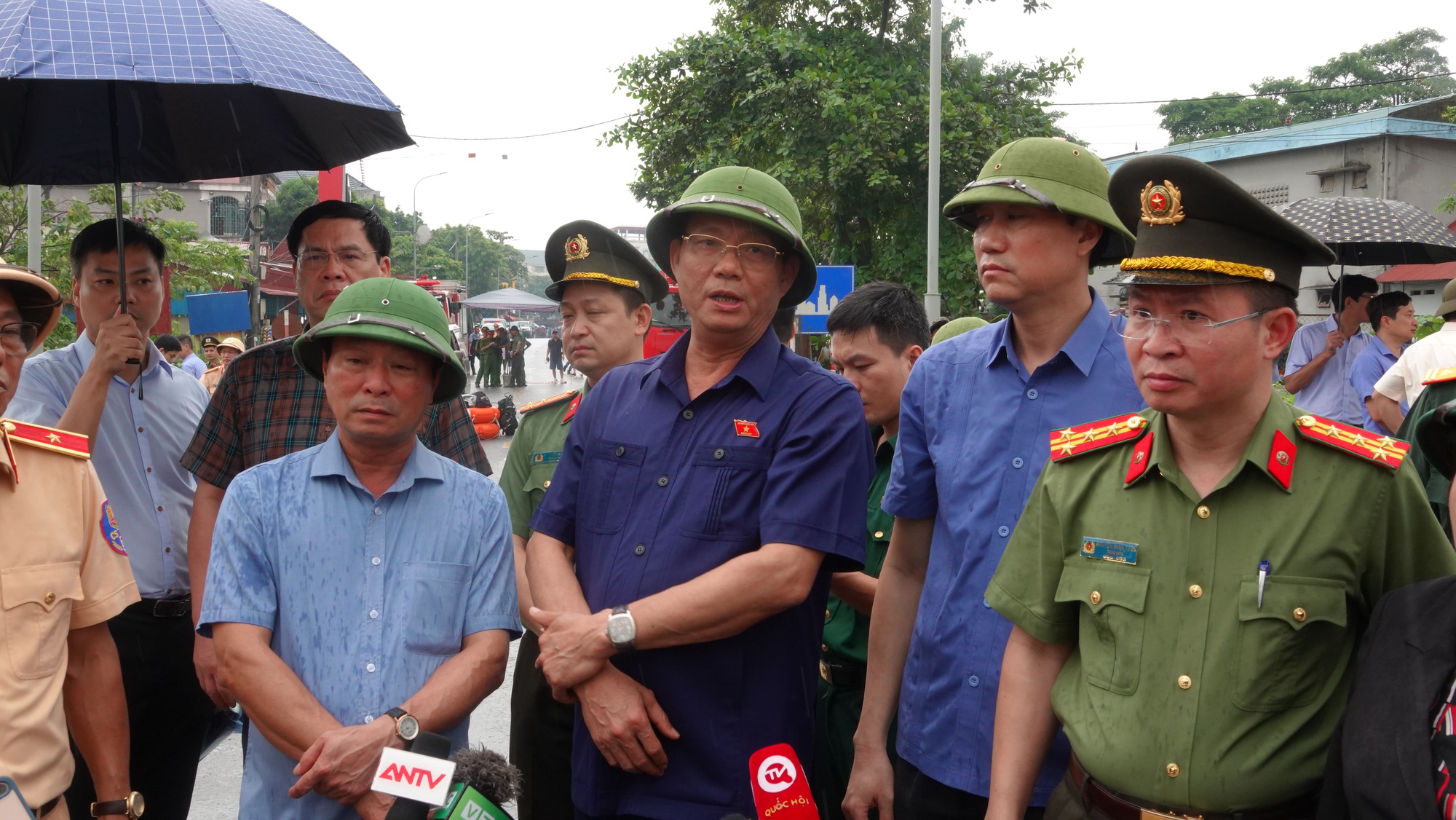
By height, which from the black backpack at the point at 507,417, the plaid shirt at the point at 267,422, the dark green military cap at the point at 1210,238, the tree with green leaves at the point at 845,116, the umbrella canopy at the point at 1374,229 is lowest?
the black backpack at the point at 507,417

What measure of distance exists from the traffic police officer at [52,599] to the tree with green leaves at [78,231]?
996 cm

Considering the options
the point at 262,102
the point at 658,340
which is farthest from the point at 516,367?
the point at 262,102

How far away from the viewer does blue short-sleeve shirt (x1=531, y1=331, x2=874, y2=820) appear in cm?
249

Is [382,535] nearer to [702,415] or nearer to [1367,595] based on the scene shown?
[702,415]

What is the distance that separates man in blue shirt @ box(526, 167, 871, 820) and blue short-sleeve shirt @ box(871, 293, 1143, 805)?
0.77 feet

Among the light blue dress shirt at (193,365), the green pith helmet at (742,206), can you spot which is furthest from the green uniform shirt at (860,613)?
the light blue dress shirt at (193,365)

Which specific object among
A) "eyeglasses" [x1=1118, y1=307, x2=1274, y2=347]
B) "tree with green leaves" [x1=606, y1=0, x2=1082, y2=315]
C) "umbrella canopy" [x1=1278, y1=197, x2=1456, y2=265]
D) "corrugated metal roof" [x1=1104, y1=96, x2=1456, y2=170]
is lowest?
"eyeglasses" [x1=1118, y1=307, x2=1274, y2=347]

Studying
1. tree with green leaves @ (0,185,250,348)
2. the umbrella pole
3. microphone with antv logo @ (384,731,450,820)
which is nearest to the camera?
microphone with antv logo @ (384,731,450,820)

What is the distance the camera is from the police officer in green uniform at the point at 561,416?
137 inches

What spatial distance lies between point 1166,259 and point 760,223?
0.96 metres

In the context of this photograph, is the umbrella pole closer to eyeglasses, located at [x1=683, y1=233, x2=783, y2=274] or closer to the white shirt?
eyeglasses, located at [x1=683, y1=233, x2=783, y2=274]

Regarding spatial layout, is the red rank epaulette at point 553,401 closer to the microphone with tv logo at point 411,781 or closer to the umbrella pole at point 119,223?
the umbrella pole at point 119,223

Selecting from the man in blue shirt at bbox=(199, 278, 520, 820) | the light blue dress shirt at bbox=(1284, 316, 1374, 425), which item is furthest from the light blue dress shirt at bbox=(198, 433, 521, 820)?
the light blue dress shirt at bbox=(1284, 316, 1374, 425)

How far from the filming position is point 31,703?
7.70 ft
